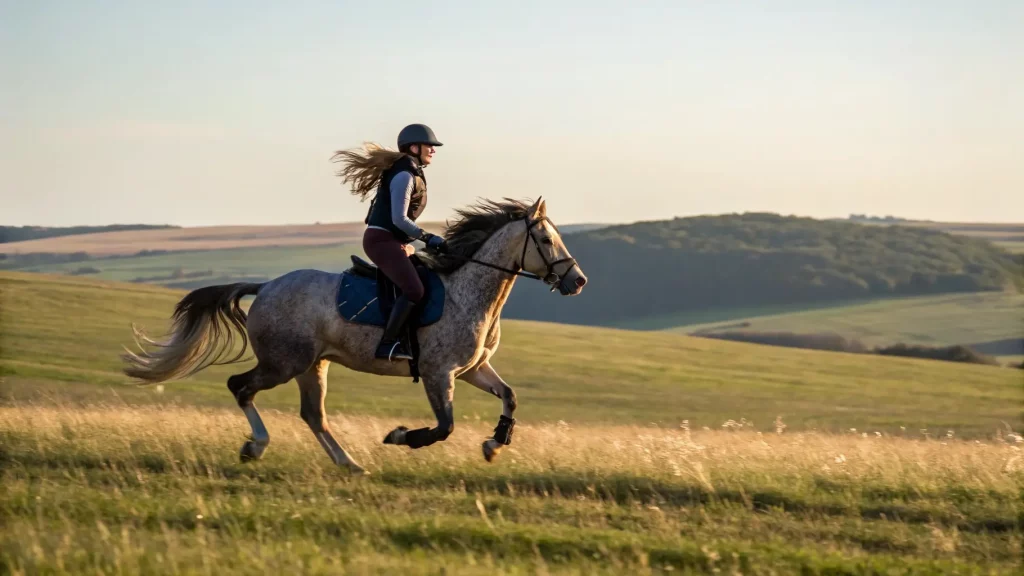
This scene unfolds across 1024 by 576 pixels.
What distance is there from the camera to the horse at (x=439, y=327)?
1127 cm

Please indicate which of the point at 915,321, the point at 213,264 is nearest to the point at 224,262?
the point at 213,264

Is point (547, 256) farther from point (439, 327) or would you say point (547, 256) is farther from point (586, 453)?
point (586, 453)

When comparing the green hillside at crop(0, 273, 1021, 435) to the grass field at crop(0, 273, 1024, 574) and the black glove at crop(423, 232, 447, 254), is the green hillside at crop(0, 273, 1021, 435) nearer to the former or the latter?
the grass field at crop(0, 273, 1024, 574)

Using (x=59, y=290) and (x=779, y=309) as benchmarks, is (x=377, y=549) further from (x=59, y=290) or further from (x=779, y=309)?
(x=779, y=309)

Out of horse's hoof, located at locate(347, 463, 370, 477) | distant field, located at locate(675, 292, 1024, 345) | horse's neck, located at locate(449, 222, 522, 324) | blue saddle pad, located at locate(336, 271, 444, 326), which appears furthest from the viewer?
distant field, located at locate(675, 292, 1024, 345)

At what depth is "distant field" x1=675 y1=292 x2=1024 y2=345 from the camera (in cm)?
7794

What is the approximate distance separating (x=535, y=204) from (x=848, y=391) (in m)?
40.7

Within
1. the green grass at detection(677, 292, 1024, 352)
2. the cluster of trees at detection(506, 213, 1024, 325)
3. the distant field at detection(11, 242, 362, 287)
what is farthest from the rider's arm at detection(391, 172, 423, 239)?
the cluster of trees at detection(506, 213, 1024, 325)

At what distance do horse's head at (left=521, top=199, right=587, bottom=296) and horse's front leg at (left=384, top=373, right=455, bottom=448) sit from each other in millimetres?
1385

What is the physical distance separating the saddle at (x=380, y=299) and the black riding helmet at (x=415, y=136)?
115cm

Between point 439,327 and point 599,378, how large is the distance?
123 ft

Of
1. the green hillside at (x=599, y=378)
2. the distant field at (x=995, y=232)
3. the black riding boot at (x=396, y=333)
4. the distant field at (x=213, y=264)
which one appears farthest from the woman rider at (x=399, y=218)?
the distant field at (x=995, y=232)

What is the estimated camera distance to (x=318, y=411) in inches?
466

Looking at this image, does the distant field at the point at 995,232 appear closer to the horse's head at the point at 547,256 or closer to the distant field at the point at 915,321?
the distant field at the point at 915,321
